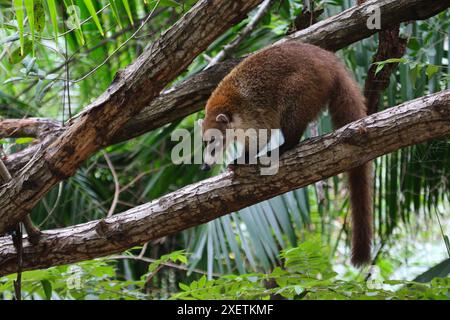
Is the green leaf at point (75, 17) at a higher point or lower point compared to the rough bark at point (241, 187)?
higher

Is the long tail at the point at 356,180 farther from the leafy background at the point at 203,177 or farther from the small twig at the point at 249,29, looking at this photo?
the small twig at the point at 249,29

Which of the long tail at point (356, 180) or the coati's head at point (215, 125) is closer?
the long tail at point (356, 180)

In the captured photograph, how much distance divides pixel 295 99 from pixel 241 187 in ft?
2.43

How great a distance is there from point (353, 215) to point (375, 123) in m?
0.90

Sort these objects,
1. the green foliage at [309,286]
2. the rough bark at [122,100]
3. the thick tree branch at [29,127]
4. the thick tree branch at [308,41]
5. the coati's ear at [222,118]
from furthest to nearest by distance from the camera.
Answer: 1. the thick tree branch at [29,127]
2. the coati's ear at [222,118]
3. the thick tree branch at [308,41]
4. the green foliage at [309,286]
5. the rough bark at [122,100]

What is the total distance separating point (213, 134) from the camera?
3850 mm

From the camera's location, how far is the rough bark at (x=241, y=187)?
2654 millimetres

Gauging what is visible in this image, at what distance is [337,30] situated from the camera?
372 cm

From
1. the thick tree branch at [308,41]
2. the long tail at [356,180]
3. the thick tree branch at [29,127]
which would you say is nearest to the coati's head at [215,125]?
the thick tree branch at [308,41]

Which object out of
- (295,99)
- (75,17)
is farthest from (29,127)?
(295,99)

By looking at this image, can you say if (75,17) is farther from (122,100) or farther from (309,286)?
(309,286)

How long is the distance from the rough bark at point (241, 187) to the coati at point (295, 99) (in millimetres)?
374
